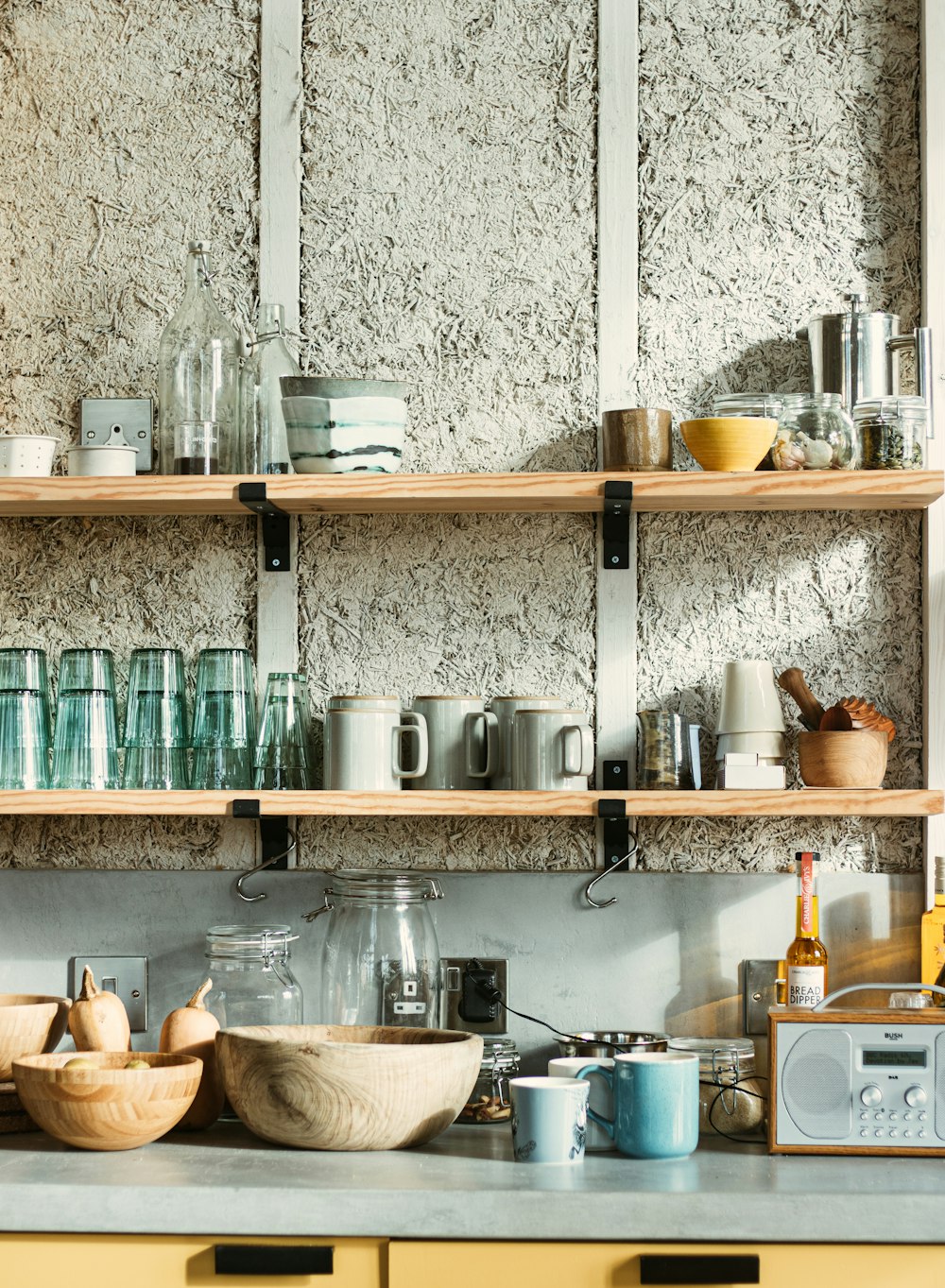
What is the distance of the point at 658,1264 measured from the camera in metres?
1.67

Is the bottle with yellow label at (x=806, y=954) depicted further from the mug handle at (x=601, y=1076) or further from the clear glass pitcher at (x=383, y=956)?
the clear glass pitcher at (x=383, y=956)

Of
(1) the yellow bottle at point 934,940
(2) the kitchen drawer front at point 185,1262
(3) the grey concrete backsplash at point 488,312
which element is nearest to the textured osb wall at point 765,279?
(3) the grey concrete backsplash at point 488,312

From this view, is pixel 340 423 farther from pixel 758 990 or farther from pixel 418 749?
pixel 758 990

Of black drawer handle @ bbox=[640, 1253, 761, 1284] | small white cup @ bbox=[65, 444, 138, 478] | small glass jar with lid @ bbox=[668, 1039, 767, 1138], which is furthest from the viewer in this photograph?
small white cup @ bbox=[65, 444, 138, 478]

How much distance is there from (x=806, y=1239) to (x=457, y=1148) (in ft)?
1.60

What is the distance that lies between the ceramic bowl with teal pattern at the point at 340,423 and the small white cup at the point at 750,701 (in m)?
0.64

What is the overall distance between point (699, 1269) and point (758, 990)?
0.63 metres

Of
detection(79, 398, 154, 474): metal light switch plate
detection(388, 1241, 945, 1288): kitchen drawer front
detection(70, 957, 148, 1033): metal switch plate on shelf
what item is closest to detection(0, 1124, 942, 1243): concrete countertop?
detection(388, 1241, 945, 1288): kitchen drawer front

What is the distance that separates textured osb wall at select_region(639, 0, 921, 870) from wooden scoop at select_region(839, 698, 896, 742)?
14cm

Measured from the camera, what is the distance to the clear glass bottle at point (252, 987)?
2.19 metres

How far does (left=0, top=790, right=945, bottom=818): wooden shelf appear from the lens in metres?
2.08

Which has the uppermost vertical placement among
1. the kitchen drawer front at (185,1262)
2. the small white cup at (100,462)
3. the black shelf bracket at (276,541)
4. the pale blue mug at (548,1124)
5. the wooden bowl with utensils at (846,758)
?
the small white cup at (100,462)

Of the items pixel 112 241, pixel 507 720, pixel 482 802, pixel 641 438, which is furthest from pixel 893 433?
pixel 112 241

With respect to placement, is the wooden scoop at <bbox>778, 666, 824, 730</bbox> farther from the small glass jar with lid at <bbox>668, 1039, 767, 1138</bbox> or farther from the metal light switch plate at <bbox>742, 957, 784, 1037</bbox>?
the small glass jar with lid at <bbox>668, 1039, 767, 1138</bbox>
